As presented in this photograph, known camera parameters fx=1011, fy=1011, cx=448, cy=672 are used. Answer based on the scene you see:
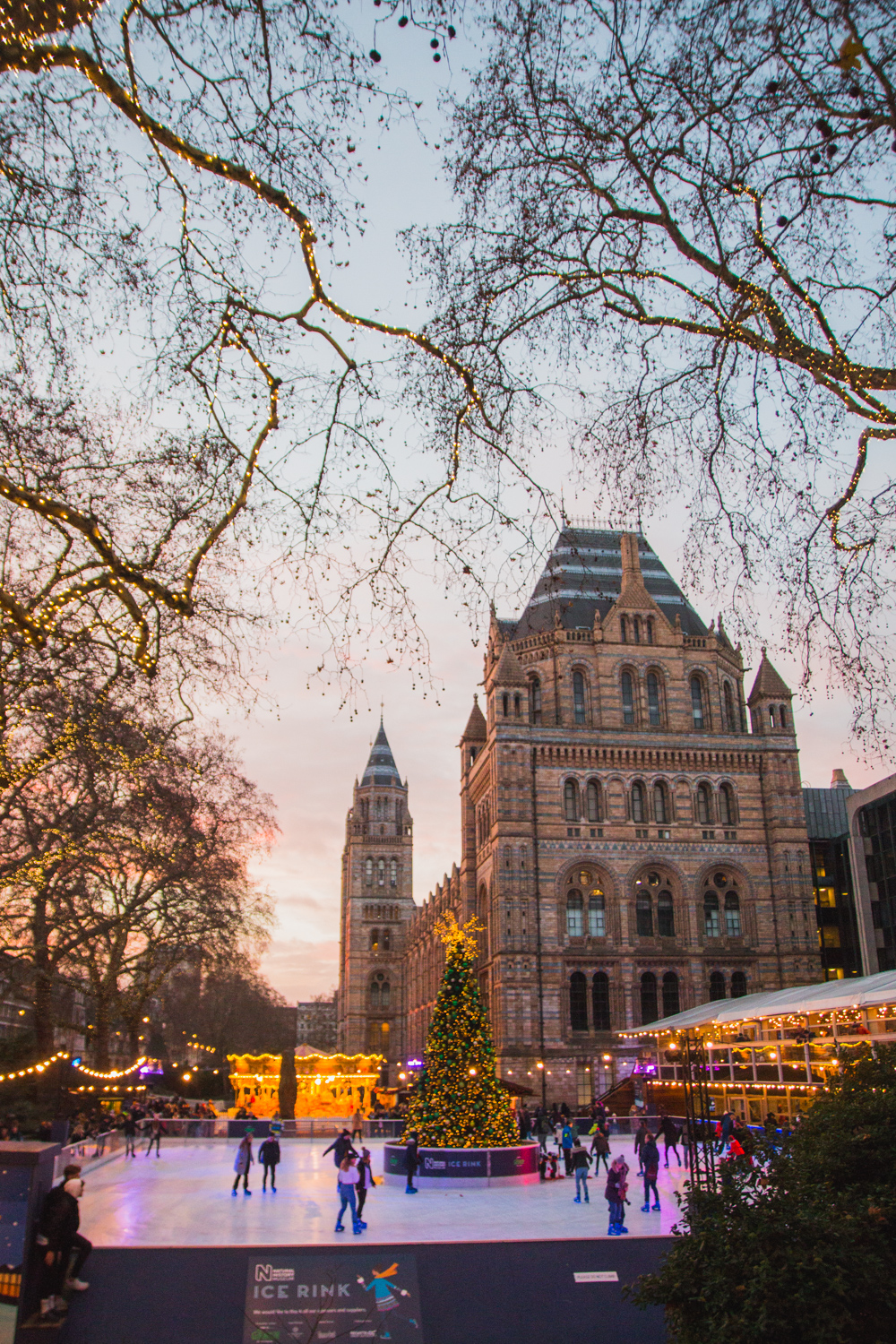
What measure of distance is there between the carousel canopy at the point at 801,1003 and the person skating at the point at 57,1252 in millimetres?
16233

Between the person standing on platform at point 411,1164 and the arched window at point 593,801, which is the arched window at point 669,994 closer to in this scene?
the arched window at point 593,801

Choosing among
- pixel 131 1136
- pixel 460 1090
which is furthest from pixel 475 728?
pixel 460 1090

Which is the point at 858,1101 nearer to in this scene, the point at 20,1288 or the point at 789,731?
the point at 20,1288

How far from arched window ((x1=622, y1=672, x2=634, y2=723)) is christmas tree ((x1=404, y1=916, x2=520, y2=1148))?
25.8 m

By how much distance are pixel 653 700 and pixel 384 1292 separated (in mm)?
39460

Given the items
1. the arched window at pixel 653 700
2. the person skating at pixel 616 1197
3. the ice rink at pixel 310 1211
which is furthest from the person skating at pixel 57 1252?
the arched window at pixel 653 700

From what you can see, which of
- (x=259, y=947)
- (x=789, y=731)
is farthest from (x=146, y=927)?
A: (x=789, y=731)

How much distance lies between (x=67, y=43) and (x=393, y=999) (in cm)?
8605

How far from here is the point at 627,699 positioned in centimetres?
4738

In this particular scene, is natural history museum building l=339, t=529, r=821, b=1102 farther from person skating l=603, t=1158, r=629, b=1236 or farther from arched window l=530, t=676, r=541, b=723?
person skating l=603, t=1158, r=629, b=1236

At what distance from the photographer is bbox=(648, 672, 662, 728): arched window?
4738cm

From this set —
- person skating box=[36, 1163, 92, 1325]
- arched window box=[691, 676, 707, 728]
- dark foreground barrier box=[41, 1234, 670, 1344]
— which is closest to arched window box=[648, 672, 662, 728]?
arched window box=[691, 676, 707, 728]

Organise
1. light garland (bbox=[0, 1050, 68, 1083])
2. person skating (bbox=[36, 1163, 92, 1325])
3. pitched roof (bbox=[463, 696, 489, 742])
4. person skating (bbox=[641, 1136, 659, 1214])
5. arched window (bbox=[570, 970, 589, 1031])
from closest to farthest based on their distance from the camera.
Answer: person skating (bbox=[36, 1163, 92, 1325])
person skating (bbox=[641, 1136, 659, 1214])
light garland (bbox=[0, 1050, 68, 1083])
arched window (bbox=[570, 970, 589, 1031])
pitched roof (bbox=[463, 696, 489, 742])

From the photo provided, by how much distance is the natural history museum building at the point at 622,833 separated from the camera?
41938 millimetres
